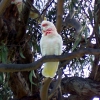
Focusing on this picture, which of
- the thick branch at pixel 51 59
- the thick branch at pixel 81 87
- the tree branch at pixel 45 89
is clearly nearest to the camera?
the thick branch at pixel 51 59

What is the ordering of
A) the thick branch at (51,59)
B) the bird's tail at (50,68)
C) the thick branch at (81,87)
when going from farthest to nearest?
the thick branch at (81,87)
the bird's tail at (50,68)
the thick branch at (51,59)

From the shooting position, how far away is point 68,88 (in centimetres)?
238

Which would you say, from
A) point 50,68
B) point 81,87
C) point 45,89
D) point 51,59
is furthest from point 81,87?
point 51,59

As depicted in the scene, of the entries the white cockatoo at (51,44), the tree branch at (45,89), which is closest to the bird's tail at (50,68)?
the white cockatoo at (51,44)

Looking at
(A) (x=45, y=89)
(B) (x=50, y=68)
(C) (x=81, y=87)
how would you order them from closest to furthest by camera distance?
1. (B) (x=50, y=68)
2. (A) (x=45, y=89)
3. (C) (x=81, y=87)

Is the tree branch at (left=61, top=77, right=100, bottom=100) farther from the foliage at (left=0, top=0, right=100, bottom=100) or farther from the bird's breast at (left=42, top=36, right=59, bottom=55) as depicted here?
the bird's breast at (left=42, top=36, right=59, bottom=55)

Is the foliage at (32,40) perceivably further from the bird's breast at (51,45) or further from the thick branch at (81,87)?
the bird's breast at (51,45)

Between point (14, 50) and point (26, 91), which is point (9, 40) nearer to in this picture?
point (14, 50)

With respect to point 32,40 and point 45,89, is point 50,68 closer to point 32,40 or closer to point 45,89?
point 45,89

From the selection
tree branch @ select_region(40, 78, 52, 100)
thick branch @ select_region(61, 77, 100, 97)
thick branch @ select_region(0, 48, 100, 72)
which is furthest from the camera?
thick branch @ select_region(61, 77, 100, 97)

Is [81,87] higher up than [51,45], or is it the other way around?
[51,45]

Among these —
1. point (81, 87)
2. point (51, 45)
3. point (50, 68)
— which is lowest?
point (81, 87)

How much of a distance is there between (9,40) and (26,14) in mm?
268

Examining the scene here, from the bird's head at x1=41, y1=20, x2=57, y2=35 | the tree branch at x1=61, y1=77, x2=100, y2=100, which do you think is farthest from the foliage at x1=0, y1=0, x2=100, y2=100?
the bird's head at x1=41, y1=20, x2=57, y2=35
